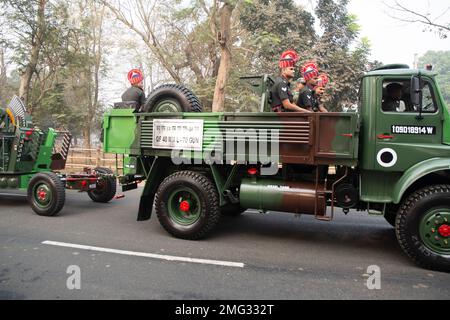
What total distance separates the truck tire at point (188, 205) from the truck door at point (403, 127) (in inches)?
94.4

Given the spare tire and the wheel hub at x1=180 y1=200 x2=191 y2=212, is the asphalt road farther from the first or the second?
the spare tire

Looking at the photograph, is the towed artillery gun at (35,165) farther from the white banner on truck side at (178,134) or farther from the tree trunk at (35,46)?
the tree trunk at (35,46)

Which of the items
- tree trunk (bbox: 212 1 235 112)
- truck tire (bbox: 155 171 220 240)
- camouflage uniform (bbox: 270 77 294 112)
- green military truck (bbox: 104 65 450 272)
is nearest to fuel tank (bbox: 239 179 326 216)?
green military truck (bbox: 104 65 450 272)

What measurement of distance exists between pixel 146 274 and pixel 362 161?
3.13 meters

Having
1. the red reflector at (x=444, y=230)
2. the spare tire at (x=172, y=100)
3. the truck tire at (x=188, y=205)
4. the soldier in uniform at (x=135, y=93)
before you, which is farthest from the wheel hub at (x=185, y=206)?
the red reflector at (x=444, y=230)

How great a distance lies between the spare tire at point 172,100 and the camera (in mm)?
5523

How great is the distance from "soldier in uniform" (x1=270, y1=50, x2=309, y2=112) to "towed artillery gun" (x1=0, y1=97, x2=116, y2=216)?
418 centimetres

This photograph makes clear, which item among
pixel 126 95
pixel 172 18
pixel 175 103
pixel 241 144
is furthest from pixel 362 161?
pixel 172 18

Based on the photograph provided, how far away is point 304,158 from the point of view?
15.6 feet

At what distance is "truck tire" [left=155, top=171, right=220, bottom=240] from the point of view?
5203 mm

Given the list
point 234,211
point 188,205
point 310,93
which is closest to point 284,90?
point 310,93

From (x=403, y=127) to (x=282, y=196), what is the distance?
1.82 meters

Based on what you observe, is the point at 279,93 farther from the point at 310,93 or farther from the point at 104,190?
the point at 104,190
